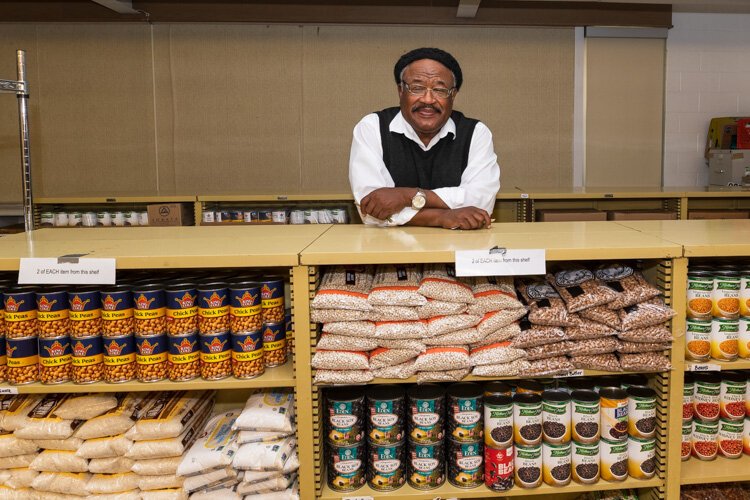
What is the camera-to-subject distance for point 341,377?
5.01ft

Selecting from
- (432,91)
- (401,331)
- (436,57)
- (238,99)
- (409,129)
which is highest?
(238,99)

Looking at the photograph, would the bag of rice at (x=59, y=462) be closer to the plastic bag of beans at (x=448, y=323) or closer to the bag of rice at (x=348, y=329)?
the bag of rice at (x=348, y=329)

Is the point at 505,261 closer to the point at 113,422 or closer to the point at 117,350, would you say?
the point at 117,350

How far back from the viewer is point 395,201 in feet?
6.57

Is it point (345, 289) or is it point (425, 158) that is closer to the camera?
point (345, 289)

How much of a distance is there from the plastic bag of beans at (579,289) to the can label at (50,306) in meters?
1.35

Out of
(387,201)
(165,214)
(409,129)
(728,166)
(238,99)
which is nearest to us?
(387,201)

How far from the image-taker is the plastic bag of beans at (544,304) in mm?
1579

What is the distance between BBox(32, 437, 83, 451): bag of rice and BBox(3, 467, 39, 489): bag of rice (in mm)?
78

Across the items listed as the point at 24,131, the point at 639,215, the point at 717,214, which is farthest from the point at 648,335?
the point at 717,214

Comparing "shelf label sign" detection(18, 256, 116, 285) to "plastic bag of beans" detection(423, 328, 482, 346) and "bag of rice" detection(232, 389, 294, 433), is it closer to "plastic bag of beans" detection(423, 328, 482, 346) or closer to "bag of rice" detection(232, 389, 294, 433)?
"bag of rice" detection(232, 389, 294, 433)

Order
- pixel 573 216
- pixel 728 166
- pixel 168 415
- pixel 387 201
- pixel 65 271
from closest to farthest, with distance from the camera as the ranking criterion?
pixel 65 271
pixel 168 415
pixel 387 201
pixel 573 216
pixel 728 166

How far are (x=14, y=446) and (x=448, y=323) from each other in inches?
48.5

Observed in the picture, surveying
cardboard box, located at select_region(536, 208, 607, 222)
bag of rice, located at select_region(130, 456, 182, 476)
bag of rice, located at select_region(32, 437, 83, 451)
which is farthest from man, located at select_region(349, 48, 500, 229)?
cardboard box, located at select_region(536, 208, 607, 222)
